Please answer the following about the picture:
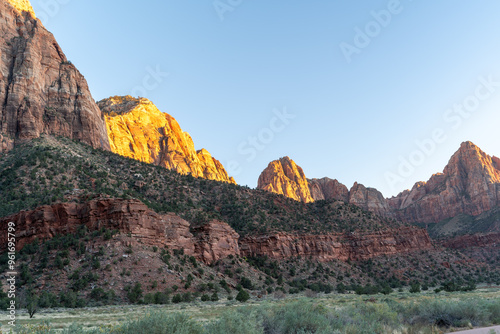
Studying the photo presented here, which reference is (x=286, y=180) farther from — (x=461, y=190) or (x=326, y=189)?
(x=461, y=190)

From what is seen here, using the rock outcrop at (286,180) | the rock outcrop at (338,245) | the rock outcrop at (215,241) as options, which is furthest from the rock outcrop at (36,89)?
the rock outcrop at (286,180)

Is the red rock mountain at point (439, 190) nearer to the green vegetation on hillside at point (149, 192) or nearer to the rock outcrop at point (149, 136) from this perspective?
the rock outcrop at point (149, 136)

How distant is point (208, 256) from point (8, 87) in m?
53.6

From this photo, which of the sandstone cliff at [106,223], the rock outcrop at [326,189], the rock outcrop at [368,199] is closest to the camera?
the sandstone cliff at [106,223]

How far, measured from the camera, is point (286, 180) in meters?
163

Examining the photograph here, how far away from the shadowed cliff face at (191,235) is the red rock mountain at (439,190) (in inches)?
2707

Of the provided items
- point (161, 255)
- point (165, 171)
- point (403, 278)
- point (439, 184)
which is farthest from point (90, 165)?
point (439, 184)

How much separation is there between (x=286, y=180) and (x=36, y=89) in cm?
11477

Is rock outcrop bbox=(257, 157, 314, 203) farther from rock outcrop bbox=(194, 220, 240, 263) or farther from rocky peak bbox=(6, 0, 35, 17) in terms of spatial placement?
rocky peak bbox=(6, 0, 35, 17)

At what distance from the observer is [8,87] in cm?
6569

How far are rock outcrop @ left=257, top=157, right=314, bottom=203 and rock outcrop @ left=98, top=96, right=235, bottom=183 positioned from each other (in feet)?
82.8

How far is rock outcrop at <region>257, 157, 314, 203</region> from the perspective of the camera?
156375 mm

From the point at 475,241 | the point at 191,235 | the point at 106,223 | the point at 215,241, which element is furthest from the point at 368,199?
the point at 106,223

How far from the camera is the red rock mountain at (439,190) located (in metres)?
130
